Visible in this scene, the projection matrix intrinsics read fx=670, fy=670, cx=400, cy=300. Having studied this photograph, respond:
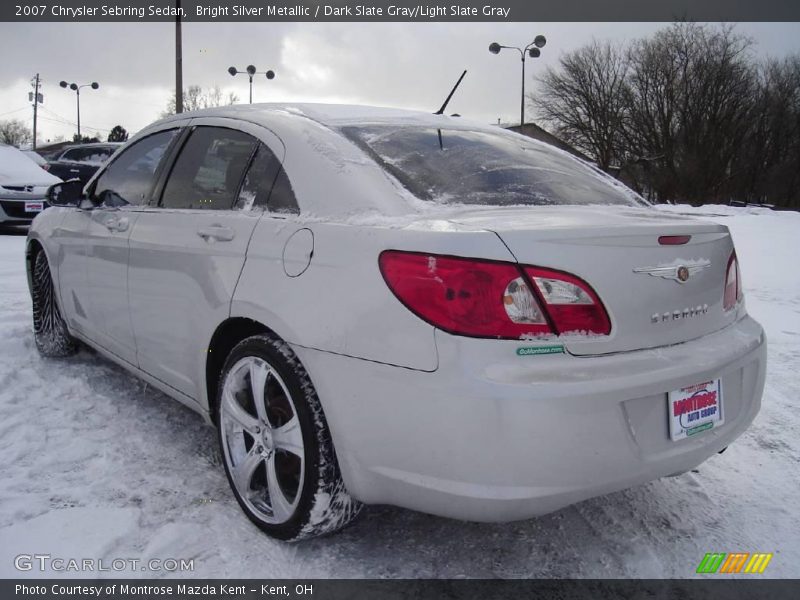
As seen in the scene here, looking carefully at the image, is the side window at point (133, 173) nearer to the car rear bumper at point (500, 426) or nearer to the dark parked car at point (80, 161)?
the car rear bumper at point (500, 426)

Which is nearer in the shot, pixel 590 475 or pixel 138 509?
pixel 590 475

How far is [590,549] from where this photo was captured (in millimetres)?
2293

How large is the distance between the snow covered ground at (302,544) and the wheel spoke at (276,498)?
117mm

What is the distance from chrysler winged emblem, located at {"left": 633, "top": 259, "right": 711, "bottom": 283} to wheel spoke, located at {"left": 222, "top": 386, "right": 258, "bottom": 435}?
1396 millimetres

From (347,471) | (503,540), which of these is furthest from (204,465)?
(503,540)

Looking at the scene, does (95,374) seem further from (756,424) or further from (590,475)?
(756,424)

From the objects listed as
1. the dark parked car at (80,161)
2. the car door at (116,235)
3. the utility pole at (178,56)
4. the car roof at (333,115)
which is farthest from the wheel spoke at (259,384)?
the utility pole at (178,56)

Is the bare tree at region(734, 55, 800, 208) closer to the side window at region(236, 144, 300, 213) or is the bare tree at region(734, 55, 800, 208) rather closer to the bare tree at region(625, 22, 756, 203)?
the bare tree at region(625, 22, 756, 203)

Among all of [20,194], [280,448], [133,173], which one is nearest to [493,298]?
[280,448]

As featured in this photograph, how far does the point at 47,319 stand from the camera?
14.1 feet

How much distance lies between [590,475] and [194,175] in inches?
81.5

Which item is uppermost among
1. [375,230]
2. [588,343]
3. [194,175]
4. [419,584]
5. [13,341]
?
[194,175]

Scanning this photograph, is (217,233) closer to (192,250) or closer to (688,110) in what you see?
(192,250)

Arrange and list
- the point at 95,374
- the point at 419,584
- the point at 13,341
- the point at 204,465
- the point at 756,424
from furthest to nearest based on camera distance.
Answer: the point at 13,341 < the point at 95,374 < the point at 756,424 < the point at 204,465 < the point at 419,584
